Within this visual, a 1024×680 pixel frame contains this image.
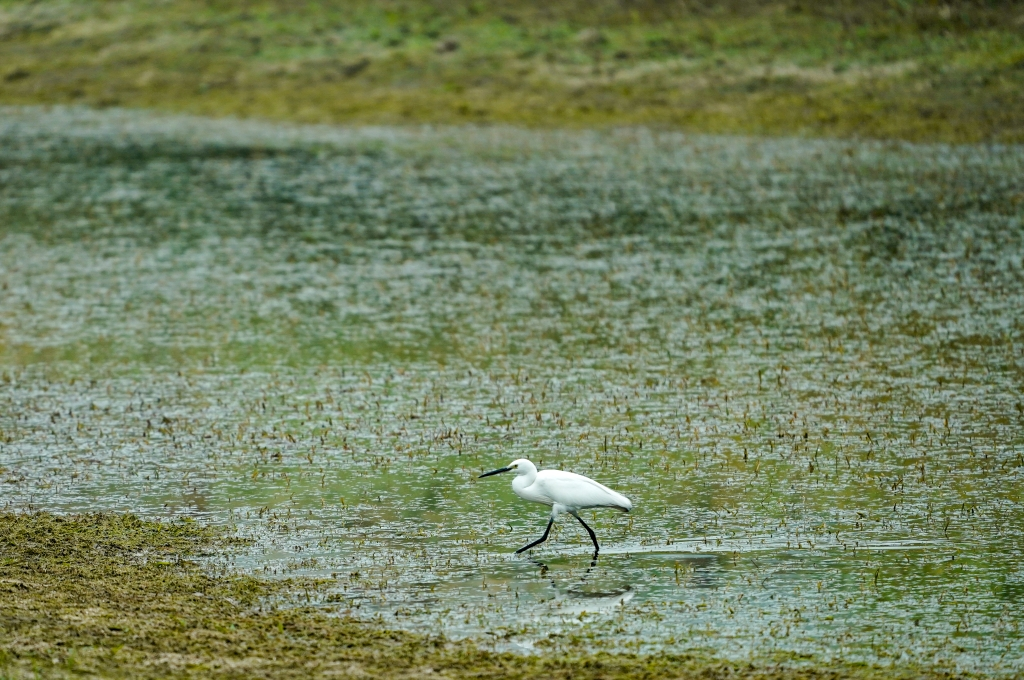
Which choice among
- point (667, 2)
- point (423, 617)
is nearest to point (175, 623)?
point (423, 617)

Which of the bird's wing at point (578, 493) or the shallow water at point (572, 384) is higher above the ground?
the bird's wing at point (578, 493)

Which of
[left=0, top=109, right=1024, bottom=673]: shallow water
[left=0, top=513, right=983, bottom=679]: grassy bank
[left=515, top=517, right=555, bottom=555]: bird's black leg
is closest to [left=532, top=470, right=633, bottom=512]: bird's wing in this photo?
[left=515, top=517, right=555, bottom=555]: bird's black leg

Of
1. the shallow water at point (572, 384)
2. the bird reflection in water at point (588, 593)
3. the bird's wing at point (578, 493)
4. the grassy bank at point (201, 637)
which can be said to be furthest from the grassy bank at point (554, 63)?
the grassy bank at point (201, 637)

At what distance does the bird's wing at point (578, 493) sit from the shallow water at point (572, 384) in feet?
2.28

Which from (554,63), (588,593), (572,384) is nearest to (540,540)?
(588,593)

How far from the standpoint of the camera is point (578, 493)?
15.0 m

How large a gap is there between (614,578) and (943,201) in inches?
1002

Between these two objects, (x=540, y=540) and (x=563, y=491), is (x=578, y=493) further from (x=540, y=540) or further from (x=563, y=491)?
(x=540, y=540)

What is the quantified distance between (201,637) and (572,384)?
10.7 m

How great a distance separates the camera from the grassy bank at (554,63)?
49281 millimetres

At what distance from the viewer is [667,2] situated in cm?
6047

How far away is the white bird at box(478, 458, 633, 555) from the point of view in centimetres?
1502

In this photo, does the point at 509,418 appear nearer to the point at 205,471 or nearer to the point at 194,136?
the point at 205,471

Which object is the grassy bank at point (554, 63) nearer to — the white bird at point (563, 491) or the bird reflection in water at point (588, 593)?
the white bird at point (563, 491)
